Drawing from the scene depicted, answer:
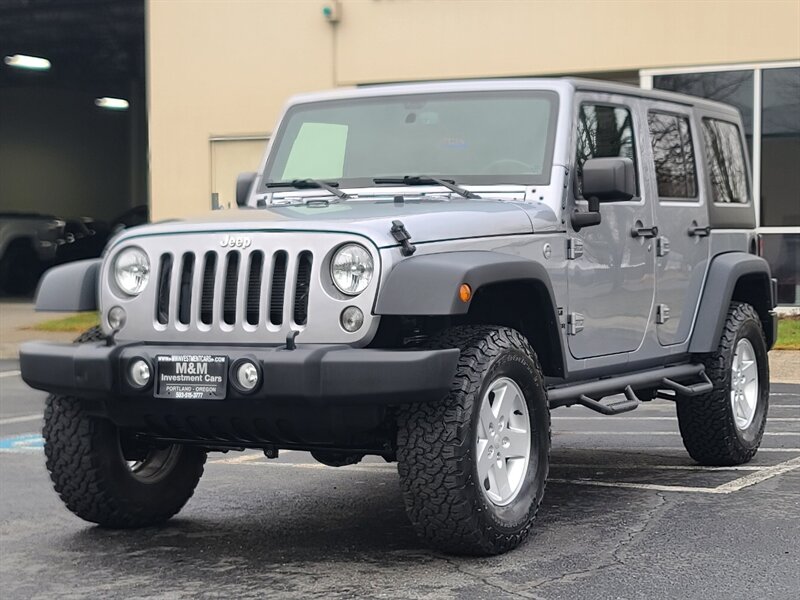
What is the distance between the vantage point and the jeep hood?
557cm

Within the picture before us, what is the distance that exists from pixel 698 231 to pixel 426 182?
198 centimetres

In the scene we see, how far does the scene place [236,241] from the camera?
5.63 metres

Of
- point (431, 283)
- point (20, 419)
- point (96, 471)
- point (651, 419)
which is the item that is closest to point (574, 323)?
point (431, 283)

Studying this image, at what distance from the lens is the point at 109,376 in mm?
5566

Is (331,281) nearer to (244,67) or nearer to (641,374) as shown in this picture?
(641,374)

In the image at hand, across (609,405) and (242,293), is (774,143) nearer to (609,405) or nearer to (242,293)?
(609,405)

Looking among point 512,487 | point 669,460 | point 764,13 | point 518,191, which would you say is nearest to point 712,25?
point 764,13

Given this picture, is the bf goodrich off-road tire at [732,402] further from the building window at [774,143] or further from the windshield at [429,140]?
the building window at [774,143]

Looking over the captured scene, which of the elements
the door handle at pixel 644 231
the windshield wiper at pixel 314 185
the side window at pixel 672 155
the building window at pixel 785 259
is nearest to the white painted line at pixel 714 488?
the door handle at pixel 644 231

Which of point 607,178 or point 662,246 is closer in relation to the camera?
point 607,178

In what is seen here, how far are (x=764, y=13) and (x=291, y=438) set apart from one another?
12951mm

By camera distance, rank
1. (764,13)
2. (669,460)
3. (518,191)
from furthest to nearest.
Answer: (764,13)
(669,460)
(518,191)

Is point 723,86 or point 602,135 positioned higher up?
point 723,86

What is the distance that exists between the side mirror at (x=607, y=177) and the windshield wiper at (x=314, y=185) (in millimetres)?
1114
